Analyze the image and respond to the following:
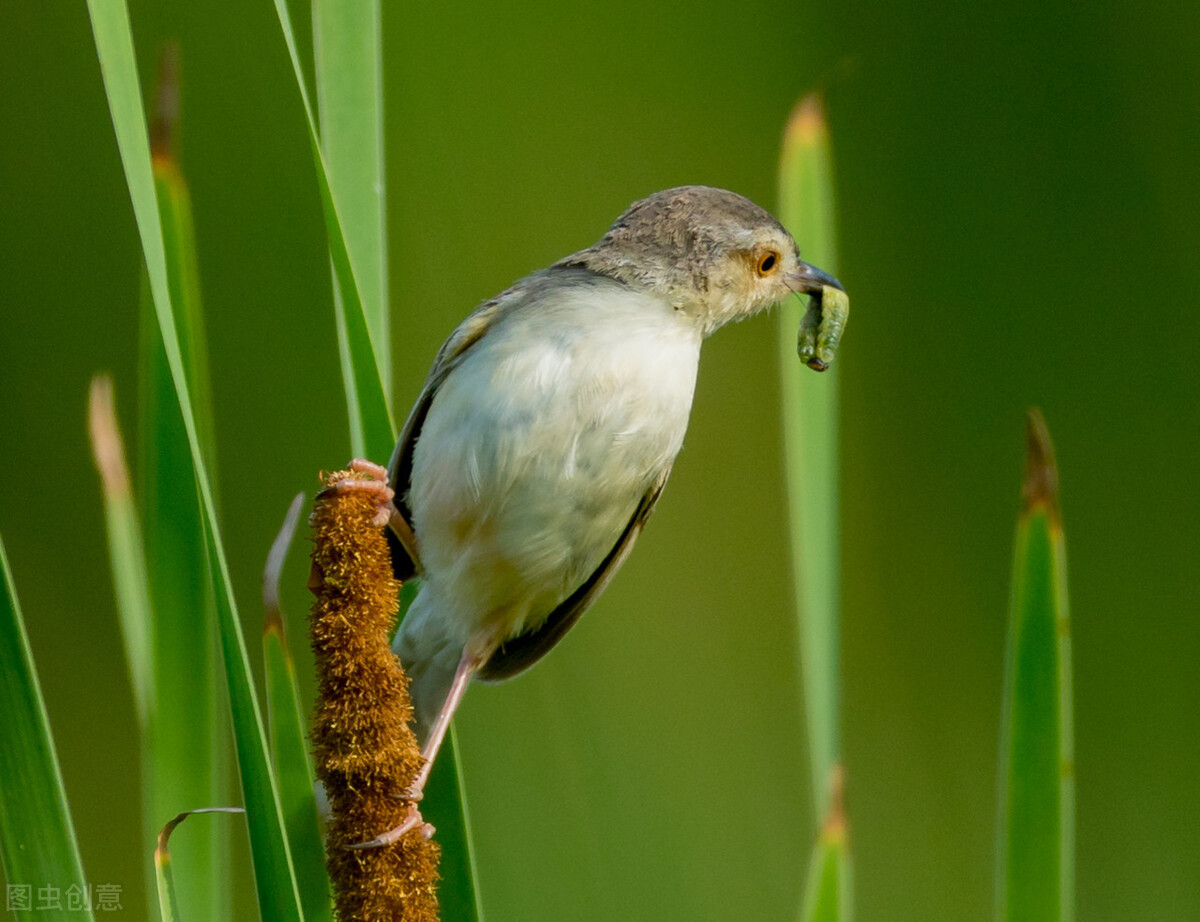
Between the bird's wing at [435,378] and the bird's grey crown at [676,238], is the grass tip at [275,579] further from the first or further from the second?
the bird's grey crown at [676,238]

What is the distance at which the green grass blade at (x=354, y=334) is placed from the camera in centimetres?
139

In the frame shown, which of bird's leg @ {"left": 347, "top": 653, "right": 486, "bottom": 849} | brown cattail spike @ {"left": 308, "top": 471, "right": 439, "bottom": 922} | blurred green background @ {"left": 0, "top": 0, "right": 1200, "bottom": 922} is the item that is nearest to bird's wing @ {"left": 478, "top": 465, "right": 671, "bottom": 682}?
bird's leg @ {"left": 347, "top": 653, "right": 486, "bottom": 849}

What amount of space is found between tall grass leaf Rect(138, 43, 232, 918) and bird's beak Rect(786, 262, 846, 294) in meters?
1.23

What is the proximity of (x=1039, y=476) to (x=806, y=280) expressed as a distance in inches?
35.1

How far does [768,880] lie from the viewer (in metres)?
3.26

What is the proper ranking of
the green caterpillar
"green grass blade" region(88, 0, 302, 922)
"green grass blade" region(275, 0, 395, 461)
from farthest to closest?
the green caterpillar, "green grass blade" region(275, 0, 395, 461), "green grass blade" region(88, 0, 302, 922)

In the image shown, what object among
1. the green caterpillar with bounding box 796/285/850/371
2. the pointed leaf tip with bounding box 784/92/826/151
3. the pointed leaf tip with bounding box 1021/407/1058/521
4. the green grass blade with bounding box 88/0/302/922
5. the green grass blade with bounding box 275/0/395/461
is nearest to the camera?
the green grass blade with bounding box 88/0/302/922

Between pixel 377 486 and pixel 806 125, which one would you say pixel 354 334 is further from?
pixel 806 125

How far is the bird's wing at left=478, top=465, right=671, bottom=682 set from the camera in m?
2.41

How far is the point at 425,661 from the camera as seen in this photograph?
8.04 feet

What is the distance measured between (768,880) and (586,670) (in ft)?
2.56

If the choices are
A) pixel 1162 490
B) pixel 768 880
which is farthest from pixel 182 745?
pixel 1162 490

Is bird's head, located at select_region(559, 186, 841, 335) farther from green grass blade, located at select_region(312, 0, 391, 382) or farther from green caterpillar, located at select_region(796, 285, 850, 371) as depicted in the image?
green grass blade, located at select_region(312, 0, 391, 382)

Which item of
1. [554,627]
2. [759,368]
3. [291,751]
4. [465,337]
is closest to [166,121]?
[465,337]
